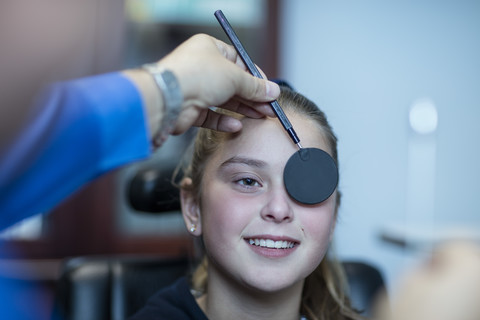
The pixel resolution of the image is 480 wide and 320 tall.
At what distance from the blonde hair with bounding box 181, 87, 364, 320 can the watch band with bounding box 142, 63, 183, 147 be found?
39cm

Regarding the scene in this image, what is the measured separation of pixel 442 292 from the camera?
320 millimetres

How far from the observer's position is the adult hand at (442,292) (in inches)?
12.5

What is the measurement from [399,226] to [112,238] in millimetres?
1237

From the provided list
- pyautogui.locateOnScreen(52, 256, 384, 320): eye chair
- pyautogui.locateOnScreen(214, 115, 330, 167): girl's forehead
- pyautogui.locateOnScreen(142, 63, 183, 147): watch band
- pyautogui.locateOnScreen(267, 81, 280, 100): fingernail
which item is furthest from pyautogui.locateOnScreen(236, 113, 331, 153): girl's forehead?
pyautogui.locateOnScreen(52, 256, 384, 320): eye chair

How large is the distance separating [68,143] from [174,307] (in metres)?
0.69

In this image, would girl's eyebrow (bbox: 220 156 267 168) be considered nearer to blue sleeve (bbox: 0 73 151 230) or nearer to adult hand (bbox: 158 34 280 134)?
adult hand (bbox: 158 34 280 134)

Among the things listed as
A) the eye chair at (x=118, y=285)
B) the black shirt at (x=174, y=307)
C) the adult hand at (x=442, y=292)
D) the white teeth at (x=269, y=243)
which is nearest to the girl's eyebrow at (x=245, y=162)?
the white teeth at (x=269, y=243)

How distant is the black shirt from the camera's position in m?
1.15

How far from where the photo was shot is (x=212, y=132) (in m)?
1.19

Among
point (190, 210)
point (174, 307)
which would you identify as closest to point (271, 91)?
point (190, 210)

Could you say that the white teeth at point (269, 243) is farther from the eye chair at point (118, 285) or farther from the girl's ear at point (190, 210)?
the eye chair at point (118, 285)

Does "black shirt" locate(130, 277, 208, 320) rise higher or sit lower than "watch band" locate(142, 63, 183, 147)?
lower

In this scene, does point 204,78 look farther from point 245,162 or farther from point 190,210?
point 190,210

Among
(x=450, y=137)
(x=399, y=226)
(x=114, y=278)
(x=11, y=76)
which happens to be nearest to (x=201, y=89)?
(x=11, y=76)
